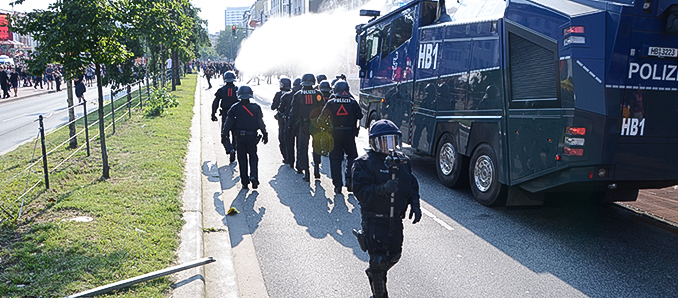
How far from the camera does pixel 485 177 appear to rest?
7.68m

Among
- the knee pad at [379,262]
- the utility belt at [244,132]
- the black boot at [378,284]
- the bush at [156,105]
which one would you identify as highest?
the utility belt at [244,132]

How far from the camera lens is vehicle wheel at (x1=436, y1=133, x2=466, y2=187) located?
843 cm

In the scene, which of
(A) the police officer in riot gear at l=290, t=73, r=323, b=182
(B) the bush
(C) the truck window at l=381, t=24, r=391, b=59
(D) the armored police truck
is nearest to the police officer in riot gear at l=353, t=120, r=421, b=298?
(D) the armored police truck

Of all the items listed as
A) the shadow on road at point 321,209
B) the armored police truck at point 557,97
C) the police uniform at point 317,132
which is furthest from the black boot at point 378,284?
the police uniform at point 317,132

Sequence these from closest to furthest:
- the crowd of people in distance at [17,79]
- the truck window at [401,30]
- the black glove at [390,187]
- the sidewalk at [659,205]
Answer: the black glove at [390,187], the sidewalk at [659,205], the truck window at [401,30], the crowd of people in distance at [17,79]

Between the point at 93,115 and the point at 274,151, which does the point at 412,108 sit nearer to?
the point at 274,151

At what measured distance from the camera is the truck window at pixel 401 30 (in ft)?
33.5

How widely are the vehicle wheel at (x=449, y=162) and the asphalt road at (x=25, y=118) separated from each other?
633 centimetres

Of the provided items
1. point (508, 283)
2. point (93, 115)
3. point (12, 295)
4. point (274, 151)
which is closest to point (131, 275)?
point (12, 295)

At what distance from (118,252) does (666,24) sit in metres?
6.26

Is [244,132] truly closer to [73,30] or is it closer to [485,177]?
[73,30]

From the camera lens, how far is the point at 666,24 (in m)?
5.71

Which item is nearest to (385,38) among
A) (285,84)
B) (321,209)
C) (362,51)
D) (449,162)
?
(362,51)

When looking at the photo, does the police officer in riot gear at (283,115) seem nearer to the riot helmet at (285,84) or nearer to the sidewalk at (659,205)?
the riot helmet at (285,84)
